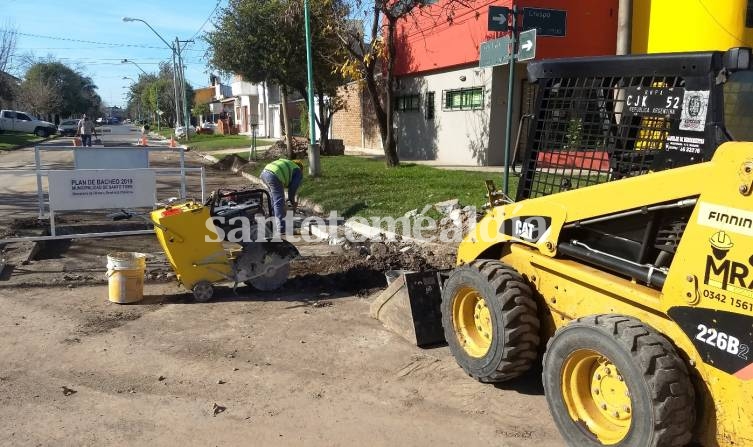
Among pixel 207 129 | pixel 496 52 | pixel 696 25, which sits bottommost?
pixel 207 129

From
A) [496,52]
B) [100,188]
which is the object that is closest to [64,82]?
[100,188]

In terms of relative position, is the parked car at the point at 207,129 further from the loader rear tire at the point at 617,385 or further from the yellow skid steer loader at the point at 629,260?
the loader rear tire at the point at 617,385

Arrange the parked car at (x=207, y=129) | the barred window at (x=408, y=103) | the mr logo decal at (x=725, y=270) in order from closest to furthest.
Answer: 1. the mr logo decal at (x=725, y=270)
2. the barred window at (x=408, y=103)
3. the parked car at (x=207, y=129)

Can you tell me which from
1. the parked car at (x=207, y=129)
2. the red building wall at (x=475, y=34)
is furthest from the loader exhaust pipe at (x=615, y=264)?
the parked car at (x=207, y=129)

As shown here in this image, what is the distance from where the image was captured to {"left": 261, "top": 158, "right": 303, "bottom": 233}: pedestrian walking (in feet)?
25.5

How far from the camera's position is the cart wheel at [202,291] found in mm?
6367

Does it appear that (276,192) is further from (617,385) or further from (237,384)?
(617,385)

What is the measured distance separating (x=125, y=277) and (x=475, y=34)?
44.2 feet

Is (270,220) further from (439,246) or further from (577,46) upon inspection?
(577,46)

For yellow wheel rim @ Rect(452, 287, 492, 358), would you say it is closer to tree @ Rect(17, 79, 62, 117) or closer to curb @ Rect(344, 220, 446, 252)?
curb @ Rect(344, 220, 446, 252)

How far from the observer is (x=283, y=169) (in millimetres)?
7828

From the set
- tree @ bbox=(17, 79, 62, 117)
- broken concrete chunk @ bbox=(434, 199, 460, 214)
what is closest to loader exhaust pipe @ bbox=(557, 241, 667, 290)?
broken concrete chunk @ bbox=(434, 199, 460, 214)

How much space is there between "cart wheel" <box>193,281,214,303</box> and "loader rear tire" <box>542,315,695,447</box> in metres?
3.98

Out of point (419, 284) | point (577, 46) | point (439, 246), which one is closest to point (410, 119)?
point (577, 46)
